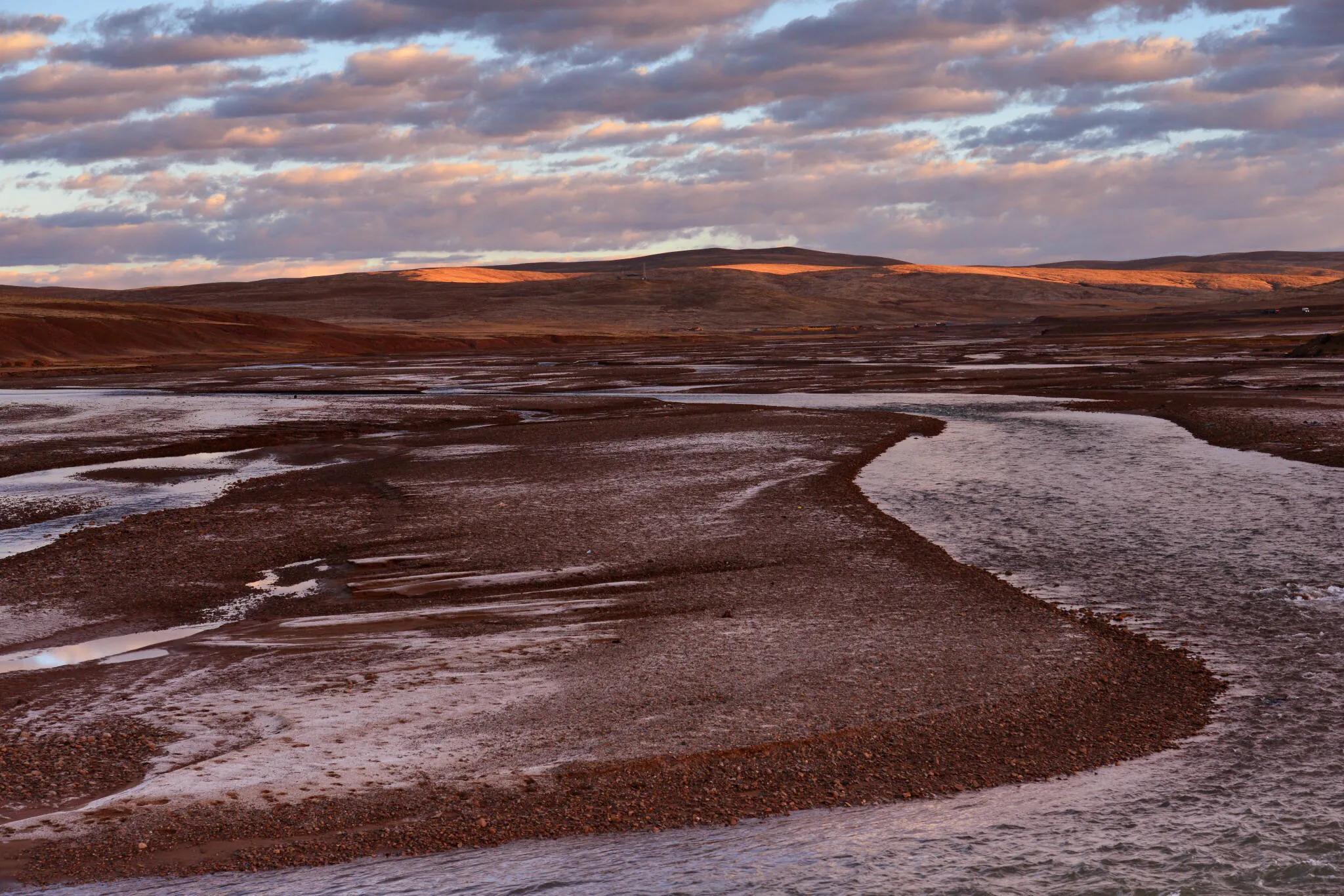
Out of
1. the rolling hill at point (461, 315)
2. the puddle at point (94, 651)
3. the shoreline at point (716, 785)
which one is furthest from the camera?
the rolling hill at point (461, 315)

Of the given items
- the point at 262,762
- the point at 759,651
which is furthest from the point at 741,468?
the point at 262,762

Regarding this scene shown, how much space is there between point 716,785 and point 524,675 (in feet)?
8.73

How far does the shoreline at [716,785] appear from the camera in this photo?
7.27 meters

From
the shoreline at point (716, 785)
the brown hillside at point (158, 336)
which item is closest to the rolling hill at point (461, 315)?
the brown hillside at point (158, 336)

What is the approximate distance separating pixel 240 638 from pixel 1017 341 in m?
84.1

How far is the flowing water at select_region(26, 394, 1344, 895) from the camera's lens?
679cm

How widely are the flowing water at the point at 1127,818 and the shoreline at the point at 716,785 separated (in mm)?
190

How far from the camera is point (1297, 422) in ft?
91.4

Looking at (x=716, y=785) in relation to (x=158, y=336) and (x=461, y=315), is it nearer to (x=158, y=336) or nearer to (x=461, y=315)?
(x=158, y=336)

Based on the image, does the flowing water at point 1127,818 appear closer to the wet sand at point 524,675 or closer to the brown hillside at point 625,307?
the wet sand at point 524,675

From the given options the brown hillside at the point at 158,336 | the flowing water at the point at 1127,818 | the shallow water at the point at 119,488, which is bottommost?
the flowing water at the point at 1127,818

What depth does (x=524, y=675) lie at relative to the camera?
10.3m

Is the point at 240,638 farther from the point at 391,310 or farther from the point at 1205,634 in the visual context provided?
the point at 391,310

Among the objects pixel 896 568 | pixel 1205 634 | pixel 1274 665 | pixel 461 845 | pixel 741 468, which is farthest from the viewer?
pixel 741 468
